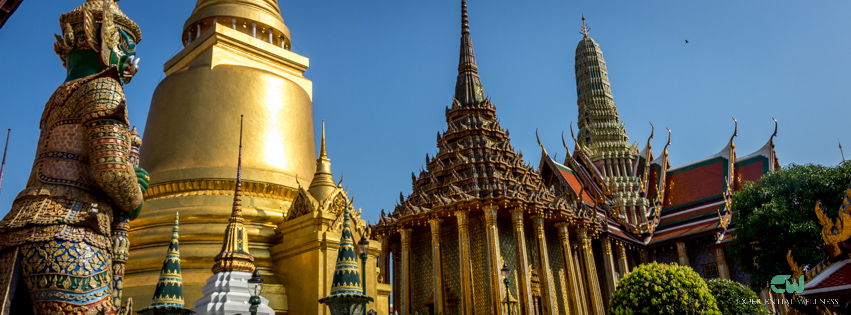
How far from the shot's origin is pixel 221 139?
1327cm

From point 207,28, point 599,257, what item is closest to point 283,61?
point 207,28

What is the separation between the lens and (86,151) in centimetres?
449

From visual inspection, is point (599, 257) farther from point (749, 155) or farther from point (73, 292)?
point (73, 292)

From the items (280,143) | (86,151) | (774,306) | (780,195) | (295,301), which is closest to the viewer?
(86,151)

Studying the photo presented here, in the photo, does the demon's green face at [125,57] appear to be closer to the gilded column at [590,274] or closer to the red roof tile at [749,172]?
the gilded column at [590,274]

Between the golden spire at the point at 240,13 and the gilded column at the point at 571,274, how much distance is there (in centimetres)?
1038

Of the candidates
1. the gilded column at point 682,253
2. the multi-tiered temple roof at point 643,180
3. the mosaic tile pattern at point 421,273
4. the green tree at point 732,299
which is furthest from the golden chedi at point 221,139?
the gilded column at point 682,253

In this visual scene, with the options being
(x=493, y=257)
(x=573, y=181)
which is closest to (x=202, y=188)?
(x=493, y=257)

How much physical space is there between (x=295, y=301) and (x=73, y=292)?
22.6 ft

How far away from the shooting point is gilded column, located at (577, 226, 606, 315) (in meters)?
20.0

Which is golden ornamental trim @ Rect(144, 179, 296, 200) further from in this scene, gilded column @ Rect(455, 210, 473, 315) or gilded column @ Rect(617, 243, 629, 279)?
gilded column @ Rect(617, 243, 629, 279)

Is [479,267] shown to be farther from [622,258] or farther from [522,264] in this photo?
[622,258]

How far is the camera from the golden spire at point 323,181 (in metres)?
12.3

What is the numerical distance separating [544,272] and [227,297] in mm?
12078
